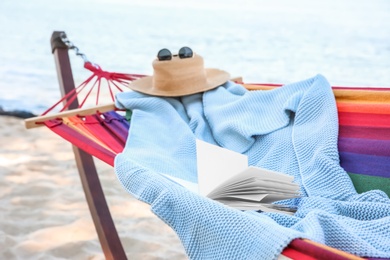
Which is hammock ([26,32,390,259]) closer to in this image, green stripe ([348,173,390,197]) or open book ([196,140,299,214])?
green stripe ([348,173,390,197])

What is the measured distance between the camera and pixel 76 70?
5539mm

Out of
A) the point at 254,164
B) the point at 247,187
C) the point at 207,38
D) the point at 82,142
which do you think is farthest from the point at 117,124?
the point at 207,38

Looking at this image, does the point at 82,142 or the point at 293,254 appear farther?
the point at 82,142

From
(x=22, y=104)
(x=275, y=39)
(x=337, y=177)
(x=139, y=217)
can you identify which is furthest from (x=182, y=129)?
(x=275, y=39)

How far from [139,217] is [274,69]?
367 cm

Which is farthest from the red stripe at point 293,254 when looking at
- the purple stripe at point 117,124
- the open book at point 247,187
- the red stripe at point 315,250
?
the purple stripe at point 117,124

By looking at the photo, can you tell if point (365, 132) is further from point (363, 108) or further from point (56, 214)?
point (56, 214)

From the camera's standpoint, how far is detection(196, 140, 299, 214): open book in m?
1.16

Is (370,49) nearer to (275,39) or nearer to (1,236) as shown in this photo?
(275,39)

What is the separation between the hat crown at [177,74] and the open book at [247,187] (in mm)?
583

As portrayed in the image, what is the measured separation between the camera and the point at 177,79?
5.98 feet

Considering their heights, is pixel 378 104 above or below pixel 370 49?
above

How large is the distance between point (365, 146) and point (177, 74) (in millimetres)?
657

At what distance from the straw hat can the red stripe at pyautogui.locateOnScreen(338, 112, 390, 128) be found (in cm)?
48
